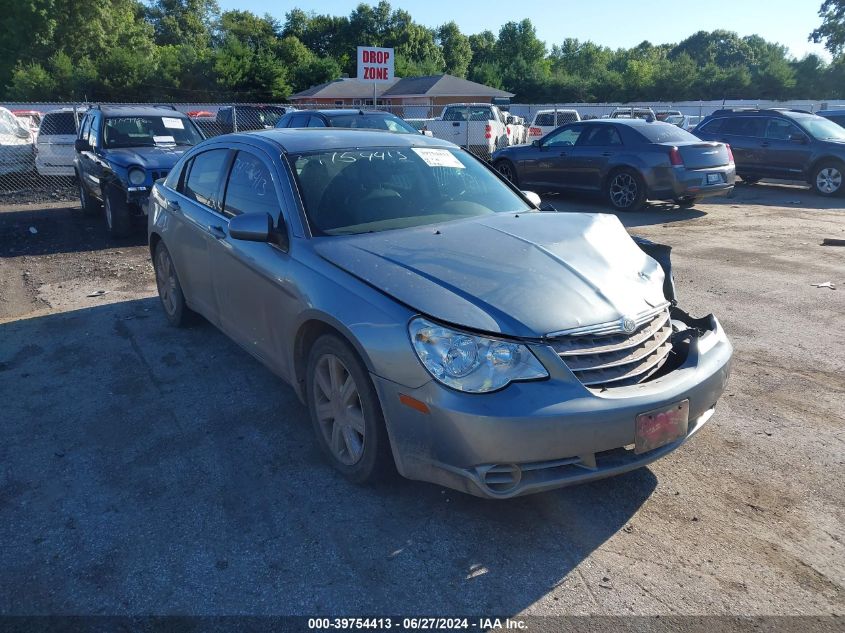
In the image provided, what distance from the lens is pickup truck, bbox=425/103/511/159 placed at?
21609mm

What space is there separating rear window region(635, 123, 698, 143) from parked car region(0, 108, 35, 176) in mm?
13266

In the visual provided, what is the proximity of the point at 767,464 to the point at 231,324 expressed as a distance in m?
3.37

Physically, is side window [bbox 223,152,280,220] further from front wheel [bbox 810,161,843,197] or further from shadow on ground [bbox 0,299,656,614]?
front wheel [bbox 810,161,843,197]

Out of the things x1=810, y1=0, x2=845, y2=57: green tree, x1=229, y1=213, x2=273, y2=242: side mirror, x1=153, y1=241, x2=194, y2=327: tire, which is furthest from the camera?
x1=810, y1=0, x2=845, y2=57: green tree

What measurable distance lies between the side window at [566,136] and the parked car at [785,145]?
15.7ft

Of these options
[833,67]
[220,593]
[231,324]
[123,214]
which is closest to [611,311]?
[220,593]

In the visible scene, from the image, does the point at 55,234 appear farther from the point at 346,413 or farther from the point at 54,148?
the point at 346,413

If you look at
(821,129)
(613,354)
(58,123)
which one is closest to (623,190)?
(821,129)

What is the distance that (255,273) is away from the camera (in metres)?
4.23

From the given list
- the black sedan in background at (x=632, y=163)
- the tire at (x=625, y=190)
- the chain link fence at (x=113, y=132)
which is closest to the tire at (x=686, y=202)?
the black sedan in background at (x=632, y=163)

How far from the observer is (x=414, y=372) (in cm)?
298

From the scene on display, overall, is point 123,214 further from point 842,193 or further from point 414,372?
point 842,193

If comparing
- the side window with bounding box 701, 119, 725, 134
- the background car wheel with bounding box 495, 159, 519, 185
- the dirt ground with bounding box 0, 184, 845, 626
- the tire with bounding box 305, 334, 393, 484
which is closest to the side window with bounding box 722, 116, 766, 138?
the side window with bounding box 701, 119, 725, 134

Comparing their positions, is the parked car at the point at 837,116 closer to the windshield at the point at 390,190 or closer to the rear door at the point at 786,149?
the rear door at the point at 786,149
